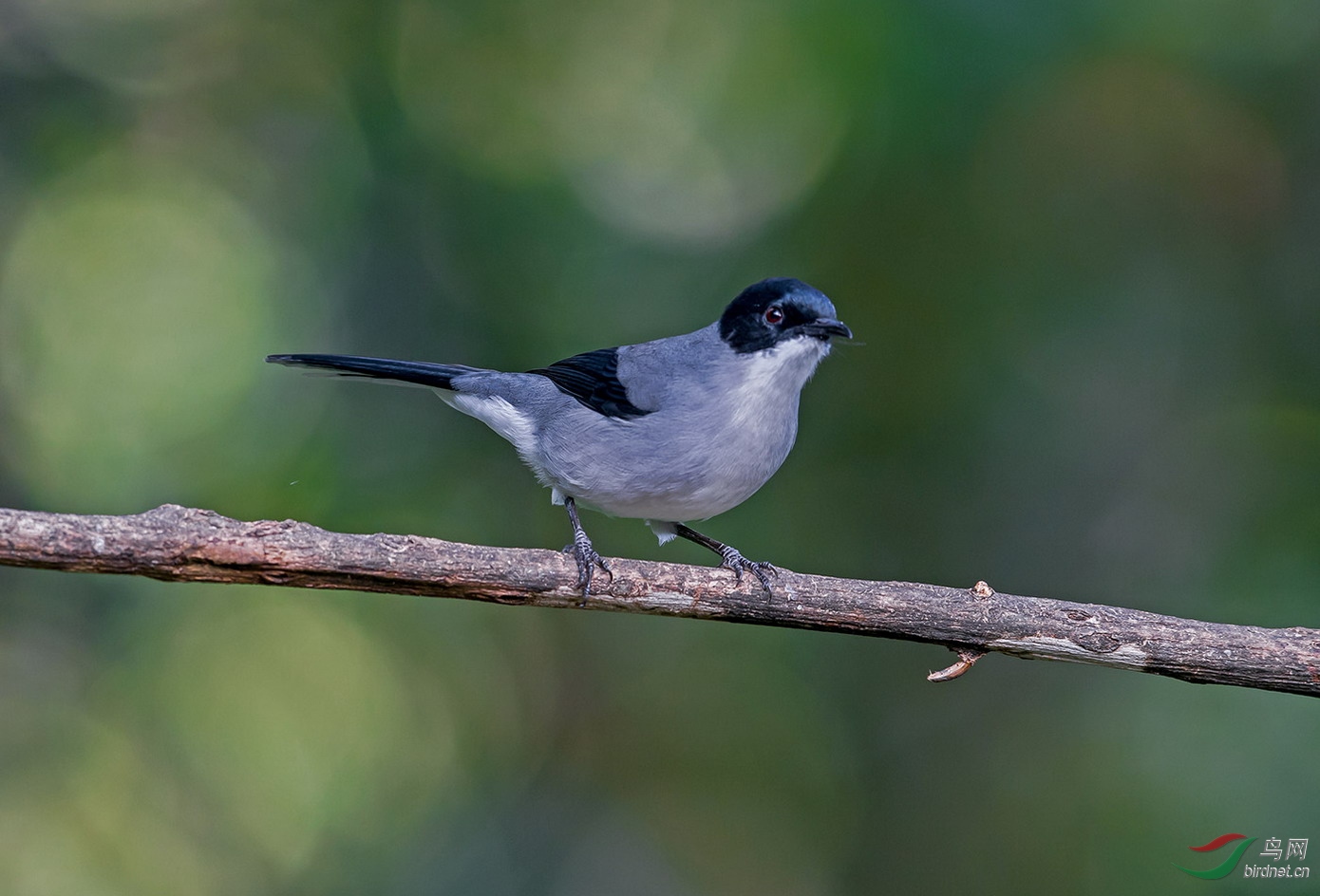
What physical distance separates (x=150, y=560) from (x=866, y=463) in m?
4.10

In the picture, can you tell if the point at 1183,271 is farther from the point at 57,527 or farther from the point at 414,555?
the point at 57,527

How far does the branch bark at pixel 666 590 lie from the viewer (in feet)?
10.7

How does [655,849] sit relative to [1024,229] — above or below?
below

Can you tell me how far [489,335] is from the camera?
620cm

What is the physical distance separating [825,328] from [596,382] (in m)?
1.13

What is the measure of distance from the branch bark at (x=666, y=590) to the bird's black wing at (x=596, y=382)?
111 centimetres

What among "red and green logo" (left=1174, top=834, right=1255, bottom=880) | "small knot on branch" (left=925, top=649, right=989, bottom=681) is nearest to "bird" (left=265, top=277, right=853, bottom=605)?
"small knot on branch" (left=925, top=649, right=989, bottom=681)

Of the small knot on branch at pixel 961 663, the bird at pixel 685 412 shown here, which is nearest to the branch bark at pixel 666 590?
the small knot on branch at pixel 961 663

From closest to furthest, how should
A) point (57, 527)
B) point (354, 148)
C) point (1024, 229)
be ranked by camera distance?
point (57, 527) → point (1024, 229) → point (354, 148)

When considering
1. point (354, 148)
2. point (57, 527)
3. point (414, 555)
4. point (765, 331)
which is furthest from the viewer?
point (354, 148)

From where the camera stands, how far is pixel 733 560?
4391mm

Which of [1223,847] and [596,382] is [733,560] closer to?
[596,382]

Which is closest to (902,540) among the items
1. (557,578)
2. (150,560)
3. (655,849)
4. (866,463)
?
(866,463)

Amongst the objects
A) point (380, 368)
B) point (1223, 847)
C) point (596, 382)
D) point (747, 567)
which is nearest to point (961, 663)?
point (747, 567)
